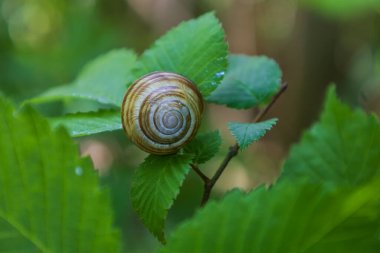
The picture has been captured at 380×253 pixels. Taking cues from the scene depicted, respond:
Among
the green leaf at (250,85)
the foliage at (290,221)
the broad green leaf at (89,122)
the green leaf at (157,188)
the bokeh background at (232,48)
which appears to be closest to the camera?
the foliage at (290,221)

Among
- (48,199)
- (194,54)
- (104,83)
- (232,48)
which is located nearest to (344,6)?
(232,48)

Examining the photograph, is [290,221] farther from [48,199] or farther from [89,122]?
[89,122]

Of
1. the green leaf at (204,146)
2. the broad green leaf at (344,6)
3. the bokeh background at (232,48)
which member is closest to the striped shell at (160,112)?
the green leaf at (204,146)

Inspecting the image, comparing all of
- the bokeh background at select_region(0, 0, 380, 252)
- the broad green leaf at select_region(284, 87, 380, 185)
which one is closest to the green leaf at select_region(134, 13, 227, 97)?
the broad green leaf at select_region(284, 87, 380, 185)

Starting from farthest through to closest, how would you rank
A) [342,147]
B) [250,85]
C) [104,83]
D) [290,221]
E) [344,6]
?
[344,6], [104,83], [250,85], [342,147], [290,221]

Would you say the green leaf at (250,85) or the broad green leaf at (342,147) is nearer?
the broad green leaf at (342,147)

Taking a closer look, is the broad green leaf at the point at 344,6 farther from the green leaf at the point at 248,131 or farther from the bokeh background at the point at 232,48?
the green leaf at the point at 248,131

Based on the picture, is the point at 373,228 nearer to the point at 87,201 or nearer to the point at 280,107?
the point at 87,201
